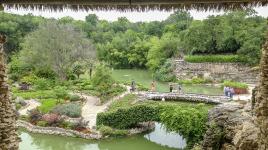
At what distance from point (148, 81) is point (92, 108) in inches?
461

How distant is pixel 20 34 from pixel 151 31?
14616 millimetres

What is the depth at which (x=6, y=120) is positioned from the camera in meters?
4.50

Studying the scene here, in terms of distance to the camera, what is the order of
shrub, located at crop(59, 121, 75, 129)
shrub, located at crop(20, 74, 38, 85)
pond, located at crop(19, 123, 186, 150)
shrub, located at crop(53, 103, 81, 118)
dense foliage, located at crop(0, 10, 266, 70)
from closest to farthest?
pond, located at crop(19, 123, 186, 150) → shrub, located at crop(59, 121, 75, 129) → shrub, located at crop(53, 103, 81, 118) → shrub, located at crop(20, 74, 38, 85) → dense foliage, located at crop(0, 10, 266, 70)

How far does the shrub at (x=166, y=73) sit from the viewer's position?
104 ft

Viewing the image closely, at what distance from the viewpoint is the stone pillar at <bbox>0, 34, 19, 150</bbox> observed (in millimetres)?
4457

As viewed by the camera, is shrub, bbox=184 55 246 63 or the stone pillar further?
shrub, bbox=184 55 246 63

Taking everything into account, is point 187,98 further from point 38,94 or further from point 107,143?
point 38,94

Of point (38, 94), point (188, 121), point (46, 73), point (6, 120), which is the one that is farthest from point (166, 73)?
point (6, 120)

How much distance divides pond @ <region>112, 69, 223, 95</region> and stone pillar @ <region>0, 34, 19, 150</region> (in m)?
21.6

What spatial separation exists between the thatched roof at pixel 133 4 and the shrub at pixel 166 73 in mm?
26507

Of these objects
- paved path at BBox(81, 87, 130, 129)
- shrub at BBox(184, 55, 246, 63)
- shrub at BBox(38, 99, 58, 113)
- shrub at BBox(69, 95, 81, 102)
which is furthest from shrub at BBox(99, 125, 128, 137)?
shrub at BBox(184, 55, 246, 63)

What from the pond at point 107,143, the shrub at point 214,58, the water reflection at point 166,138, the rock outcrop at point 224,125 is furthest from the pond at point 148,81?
the rock outcrop at point 224,125

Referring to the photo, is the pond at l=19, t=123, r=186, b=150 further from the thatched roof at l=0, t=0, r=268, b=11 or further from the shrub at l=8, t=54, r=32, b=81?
the shrub at l=8, t=54, r=32, b=81

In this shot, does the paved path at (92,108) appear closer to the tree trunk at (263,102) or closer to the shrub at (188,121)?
the shrub at (188,121)
